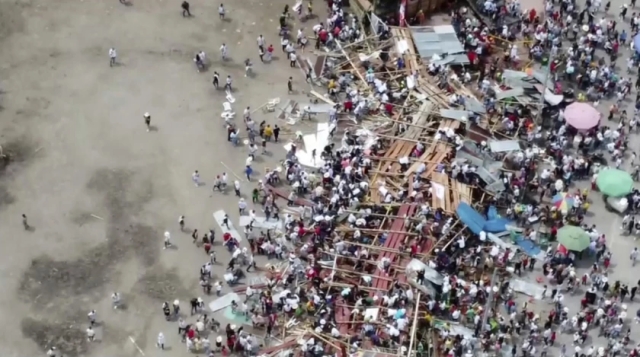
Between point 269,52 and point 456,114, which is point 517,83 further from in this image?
point 269,52

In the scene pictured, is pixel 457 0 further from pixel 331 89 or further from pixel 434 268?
pixel 434 268

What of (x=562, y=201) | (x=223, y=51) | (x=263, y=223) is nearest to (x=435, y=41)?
(x=223, y=51)

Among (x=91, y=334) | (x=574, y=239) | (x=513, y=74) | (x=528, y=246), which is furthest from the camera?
(x=513, y=74)

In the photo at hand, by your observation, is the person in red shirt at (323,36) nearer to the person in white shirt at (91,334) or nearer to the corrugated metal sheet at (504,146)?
the corrugated metal sheet at (504,146)

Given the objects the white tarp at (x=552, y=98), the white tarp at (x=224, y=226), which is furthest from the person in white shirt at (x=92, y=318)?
the white tarp at (x=552, y=98)

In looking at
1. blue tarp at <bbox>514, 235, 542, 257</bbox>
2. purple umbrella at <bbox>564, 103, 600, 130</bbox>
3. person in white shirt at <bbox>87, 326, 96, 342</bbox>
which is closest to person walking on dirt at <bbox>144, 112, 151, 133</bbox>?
person in white shirt at <bbox>87, 326, 96, 342</bbox>

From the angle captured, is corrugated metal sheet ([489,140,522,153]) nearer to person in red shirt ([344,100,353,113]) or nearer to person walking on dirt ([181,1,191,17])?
person in red shirt ([344,100,353,113])
